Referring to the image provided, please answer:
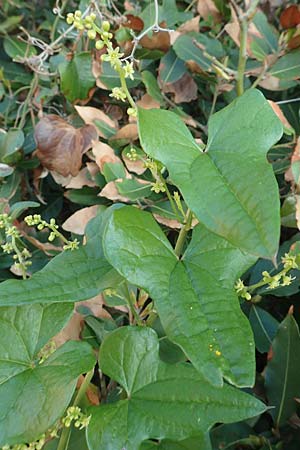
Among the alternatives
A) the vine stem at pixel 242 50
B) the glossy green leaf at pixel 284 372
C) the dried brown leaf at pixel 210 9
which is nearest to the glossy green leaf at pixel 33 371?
the glossy green leaf at pixel 284 372

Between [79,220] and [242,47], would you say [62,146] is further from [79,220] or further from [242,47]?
[242,47]

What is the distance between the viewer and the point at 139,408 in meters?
0.48

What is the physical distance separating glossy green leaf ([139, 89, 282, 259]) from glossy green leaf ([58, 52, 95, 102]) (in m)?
0.44

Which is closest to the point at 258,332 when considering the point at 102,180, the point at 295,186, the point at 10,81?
the point at 295,186

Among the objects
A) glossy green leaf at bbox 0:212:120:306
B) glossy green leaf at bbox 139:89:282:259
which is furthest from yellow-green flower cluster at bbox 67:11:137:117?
glossy green leaf at bbox 0:212:120:306

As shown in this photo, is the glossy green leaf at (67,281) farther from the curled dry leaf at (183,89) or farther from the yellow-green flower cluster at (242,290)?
the curled dry leaf at (183,89)

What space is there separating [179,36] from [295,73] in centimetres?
20

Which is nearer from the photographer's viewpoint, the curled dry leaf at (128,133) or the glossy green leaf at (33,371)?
the glossy green leaf at (33,371)

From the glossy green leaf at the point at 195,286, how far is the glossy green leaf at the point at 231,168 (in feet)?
0.20

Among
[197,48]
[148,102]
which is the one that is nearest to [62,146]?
[148,102]

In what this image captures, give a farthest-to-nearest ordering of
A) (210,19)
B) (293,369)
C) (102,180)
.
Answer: (210,19) < (102,180) < (293,369)

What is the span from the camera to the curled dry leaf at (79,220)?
2.41 ft

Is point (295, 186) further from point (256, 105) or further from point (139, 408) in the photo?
point (139, 408)

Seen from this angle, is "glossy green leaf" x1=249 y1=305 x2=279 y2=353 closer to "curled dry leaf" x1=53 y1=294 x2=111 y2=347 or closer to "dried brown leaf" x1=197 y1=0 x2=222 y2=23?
"curled dry leaf" x1=53 y1=294 x2=111 y2=347
